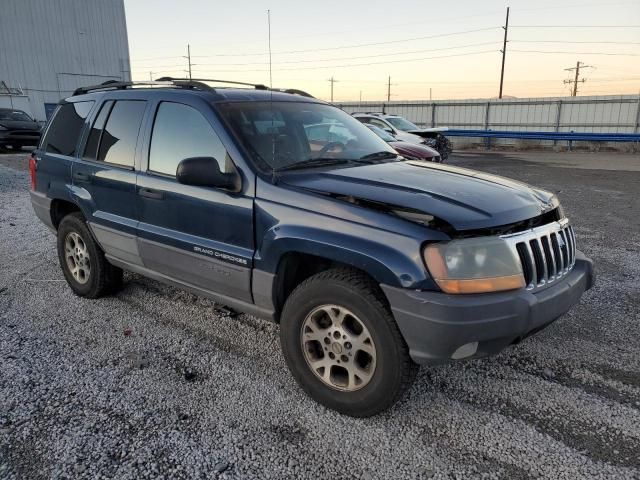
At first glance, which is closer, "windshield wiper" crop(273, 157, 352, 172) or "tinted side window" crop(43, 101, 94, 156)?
"windshield wiper" crop(273, 157, 352, 172)

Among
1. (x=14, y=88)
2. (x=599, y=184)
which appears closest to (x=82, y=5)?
(x=14, y=88)

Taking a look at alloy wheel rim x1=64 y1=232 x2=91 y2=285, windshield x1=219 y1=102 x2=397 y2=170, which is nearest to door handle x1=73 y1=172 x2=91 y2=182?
alloy wheel rim x1=64 y1=232 x2=91 y2=285

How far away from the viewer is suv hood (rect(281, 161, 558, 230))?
263 centimetres

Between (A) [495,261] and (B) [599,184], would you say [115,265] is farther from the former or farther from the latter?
(B) [599,184]

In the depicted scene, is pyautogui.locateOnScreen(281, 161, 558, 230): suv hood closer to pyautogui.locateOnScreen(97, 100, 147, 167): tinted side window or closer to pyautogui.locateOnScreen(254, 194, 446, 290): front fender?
pyautogui.locateOnScreen(254, 194, 446, 290): front fender

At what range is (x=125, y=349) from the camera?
3686 millimetres

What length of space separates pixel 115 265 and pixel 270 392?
6.74ft

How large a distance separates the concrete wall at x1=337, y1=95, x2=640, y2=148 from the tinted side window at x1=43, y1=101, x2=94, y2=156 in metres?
23.8

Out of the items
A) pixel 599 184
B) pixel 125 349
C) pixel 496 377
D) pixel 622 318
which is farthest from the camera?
pixel 599 184

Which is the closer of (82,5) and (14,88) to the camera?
(14,88)

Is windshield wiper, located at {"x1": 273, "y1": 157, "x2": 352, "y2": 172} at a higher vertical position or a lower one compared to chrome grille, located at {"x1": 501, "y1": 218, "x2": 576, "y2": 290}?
higher

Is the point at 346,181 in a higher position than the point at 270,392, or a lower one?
higher

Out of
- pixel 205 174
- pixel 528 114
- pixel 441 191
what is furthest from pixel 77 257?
pixel 528 114

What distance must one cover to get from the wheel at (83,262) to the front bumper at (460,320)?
9.79ft
